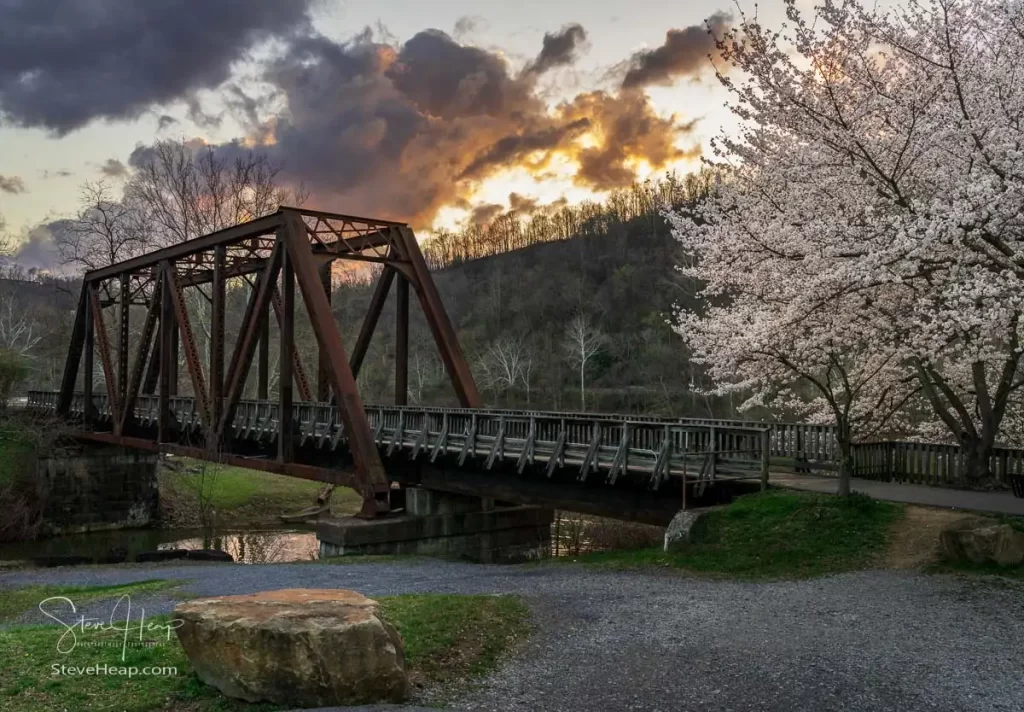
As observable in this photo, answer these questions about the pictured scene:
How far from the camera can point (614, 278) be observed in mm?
84375

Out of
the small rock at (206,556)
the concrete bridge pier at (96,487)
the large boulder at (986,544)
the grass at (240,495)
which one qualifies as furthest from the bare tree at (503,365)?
the large boulder at (986,544)

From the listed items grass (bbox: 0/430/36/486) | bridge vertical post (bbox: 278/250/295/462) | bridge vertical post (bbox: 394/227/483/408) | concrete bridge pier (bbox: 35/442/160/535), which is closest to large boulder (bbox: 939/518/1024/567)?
bridge vertical post (bbox: 394/227/483/408)

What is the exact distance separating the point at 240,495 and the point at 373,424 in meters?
15.8

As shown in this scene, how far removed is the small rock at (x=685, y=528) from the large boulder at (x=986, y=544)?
4.07 m

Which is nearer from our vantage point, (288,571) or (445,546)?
(288,571)

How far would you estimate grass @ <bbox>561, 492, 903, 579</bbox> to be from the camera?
13.0 meters

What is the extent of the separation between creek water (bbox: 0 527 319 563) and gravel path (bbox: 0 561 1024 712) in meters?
14.0

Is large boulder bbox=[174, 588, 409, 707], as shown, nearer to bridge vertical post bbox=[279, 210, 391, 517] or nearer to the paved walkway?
the paved walkway

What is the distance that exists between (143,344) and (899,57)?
28124 millimetres

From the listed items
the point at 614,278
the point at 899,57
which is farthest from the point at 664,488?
the point at 614,278

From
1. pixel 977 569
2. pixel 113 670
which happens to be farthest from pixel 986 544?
pixel 113 670

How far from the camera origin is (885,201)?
48.0 ft

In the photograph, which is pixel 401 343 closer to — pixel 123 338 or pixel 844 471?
pixel 123 338

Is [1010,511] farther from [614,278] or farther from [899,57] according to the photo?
[614,278]
